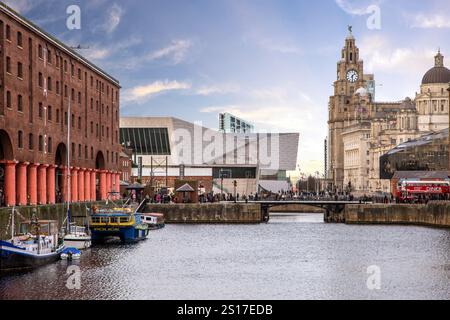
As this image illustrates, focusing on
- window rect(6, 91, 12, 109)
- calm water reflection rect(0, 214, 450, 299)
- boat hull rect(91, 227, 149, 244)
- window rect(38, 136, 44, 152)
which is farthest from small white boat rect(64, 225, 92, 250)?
window rect(6, 91, 12, 109)

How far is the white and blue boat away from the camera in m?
68.7

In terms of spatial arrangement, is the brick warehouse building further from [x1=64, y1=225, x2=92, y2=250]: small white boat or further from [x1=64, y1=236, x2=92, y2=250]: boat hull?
[x1=64, y1=236, x2=92, y2=250]: boat hull

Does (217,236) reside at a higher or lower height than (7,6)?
lower

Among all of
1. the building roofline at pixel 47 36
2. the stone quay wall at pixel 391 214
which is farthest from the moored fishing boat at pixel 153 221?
the stone quay wall at pixel 391 214

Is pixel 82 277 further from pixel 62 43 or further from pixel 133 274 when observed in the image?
pixel 62 43

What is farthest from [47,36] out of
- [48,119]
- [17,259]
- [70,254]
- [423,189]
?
[423,189]

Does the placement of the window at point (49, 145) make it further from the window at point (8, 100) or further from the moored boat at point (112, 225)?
the window at point (8, 100)

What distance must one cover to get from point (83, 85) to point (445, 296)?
70.1 meters

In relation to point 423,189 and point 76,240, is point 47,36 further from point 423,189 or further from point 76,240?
point 423,189

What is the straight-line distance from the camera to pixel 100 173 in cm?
13262

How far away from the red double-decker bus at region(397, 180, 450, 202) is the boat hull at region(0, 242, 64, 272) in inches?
3924

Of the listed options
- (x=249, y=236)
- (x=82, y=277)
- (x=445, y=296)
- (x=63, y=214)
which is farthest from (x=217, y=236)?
(x=445, y=296)

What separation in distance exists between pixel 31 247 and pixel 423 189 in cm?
10636

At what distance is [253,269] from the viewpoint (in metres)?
75.8
